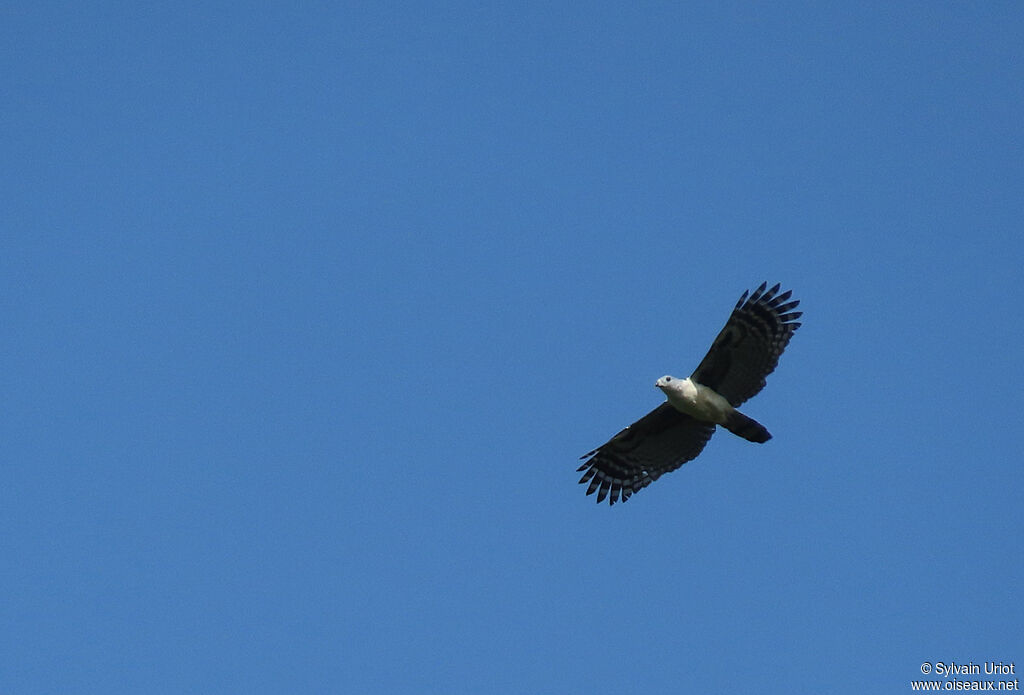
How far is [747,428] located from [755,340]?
1.51 metres

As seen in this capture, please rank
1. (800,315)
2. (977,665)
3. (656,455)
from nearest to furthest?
(977,665) < (800,315) < (656,455)

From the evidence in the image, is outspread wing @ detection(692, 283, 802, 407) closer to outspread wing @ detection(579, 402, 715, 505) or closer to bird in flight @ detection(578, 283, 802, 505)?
bird in flight @ detection(578, 283, 802, 505)

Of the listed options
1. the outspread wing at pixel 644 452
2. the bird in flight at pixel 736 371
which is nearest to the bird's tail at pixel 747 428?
the bird in flight at pixel 736 371

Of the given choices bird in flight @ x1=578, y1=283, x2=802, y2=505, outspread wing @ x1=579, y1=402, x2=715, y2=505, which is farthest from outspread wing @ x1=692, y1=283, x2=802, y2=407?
outspread wing @ x1=579, y1=402, x2=715, y2=505

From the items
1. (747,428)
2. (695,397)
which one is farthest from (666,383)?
(747,428)

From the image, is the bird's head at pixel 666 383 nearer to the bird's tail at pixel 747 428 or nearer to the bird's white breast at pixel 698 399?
the bird's white breast at pixel 698 399

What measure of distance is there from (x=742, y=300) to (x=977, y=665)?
675 cm

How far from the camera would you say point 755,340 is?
1878 cm

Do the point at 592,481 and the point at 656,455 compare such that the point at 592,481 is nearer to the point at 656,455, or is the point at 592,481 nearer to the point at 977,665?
the point at 656,455

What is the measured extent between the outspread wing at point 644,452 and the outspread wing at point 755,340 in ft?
4.06

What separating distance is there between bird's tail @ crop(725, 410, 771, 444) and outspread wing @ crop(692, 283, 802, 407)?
0.59 m

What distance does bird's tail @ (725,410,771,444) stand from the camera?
60.3ft

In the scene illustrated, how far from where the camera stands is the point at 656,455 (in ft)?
67.2

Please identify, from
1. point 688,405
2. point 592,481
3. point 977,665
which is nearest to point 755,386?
point 688,405
